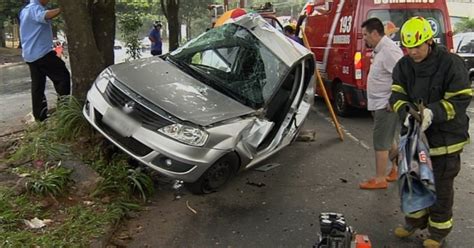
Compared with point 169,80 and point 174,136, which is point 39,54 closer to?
point 169,80

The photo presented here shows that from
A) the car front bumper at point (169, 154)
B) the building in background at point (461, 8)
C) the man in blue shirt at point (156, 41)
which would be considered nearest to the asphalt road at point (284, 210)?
the car front bumper at point (169, 154)

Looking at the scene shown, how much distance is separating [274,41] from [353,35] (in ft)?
9.28

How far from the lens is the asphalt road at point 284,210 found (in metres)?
4.02

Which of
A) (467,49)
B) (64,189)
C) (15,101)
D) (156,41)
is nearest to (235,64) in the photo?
(64,189)

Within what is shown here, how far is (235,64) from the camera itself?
18.3ft

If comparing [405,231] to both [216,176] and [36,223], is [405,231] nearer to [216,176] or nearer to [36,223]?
[216,176]

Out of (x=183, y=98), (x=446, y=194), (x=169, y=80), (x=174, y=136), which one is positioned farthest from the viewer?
(x=169, y=80)

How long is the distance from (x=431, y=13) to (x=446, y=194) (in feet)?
18.3

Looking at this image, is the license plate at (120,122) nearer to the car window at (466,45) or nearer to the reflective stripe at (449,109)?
the reflective stripe at (449,109)

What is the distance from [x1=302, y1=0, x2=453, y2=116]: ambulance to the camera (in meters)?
7.99

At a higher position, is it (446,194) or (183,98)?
(183,98)

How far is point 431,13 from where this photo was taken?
27.5ft

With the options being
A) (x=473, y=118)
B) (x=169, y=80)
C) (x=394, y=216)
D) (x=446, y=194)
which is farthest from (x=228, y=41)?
(x=473, y=118)

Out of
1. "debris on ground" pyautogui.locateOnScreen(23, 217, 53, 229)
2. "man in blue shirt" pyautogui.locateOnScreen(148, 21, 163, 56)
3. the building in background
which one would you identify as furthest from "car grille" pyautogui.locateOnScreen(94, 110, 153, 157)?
the building in background
